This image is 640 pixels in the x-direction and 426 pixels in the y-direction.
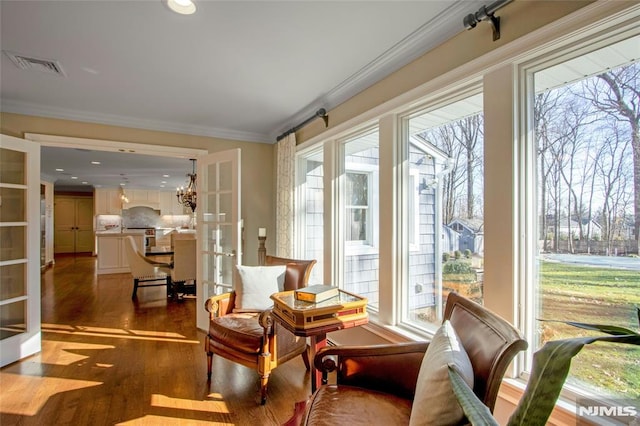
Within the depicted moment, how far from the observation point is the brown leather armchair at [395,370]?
1.05 meters

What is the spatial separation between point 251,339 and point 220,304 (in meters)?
0.58

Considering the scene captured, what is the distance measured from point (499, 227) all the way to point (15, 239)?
3908 mm

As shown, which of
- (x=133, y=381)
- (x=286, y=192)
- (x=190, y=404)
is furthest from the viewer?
(x=286, y=192)

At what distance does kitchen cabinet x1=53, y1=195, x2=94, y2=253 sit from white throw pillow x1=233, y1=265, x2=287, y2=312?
430 inches

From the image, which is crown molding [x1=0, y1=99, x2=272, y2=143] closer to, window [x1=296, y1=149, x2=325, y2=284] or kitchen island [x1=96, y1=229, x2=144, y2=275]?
window [x1=296, y1=149, x2=325, y2=284]

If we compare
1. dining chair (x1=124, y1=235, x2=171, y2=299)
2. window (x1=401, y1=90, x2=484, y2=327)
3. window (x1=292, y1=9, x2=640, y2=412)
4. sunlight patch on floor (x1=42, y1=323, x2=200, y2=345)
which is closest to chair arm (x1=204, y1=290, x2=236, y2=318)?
sunlight patch on floor (x1=42, y1=323, x2=200, y2=345)

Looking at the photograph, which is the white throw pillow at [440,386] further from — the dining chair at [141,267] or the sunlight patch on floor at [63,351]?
the dining chair at [141,267]

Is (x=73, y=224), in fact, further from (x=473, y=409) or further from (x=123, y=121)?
(x=473, y=409)

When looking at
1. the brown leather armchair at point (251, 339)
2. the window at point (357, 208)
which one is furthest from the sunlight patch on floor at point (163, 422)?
the window at point (357, 208)

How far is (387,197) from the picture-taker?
7.82 feet

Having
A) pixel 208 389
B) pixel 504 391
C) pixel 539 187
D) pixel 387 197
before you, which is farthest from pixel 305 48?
pixel 208 389

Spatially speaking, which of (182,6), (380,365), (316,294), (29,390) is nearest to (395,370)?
(380,365)

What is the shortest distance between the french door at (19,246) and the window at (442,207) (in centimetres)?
333

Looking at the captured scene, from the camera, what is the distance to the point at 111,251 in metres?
6.95
